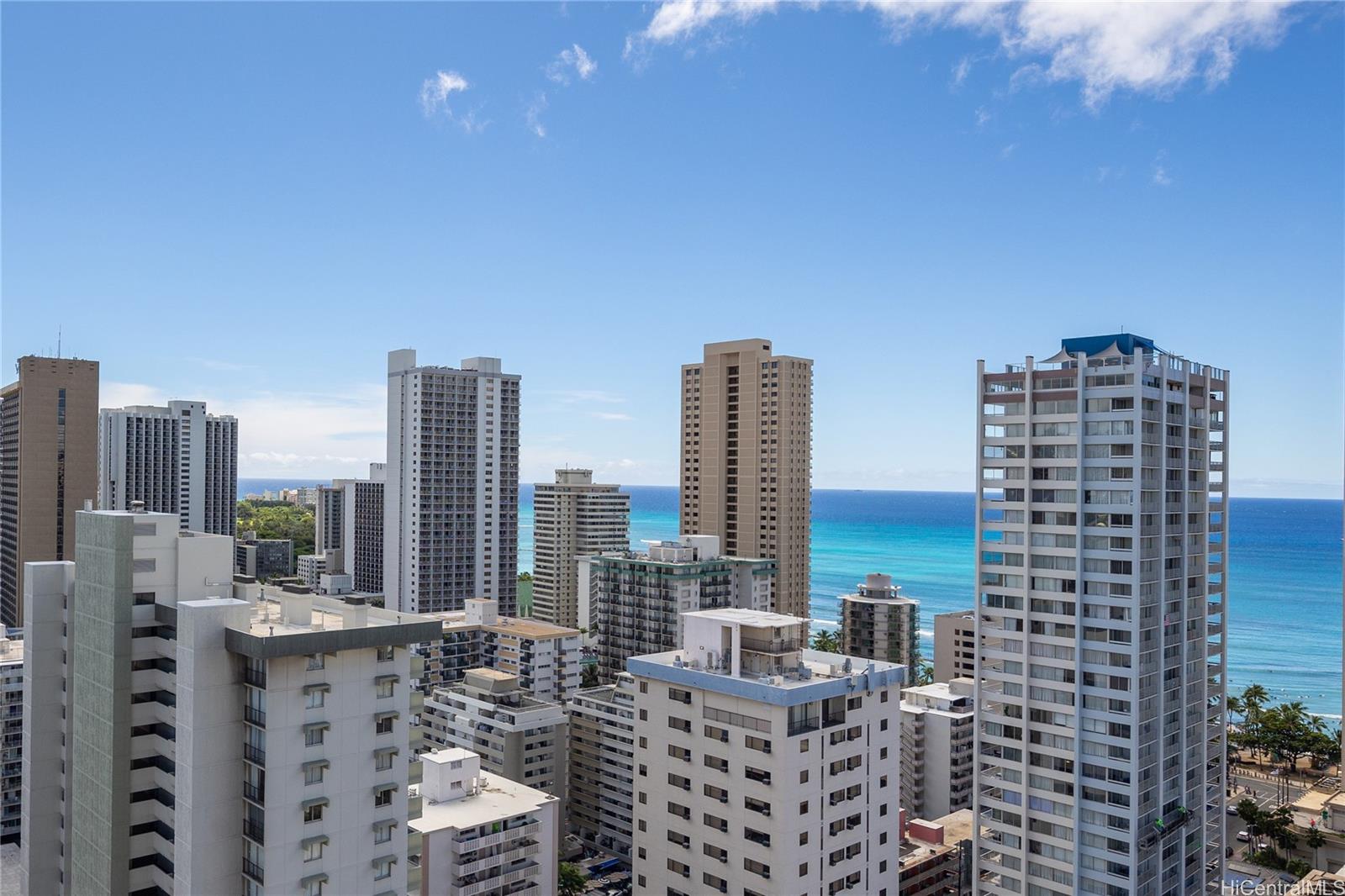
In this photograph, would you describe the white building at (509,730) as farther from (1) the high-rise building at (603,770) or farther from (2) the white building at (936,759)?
(2) the white building at (936,759)

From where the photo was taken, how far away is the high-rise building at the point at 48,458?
98.8 meters

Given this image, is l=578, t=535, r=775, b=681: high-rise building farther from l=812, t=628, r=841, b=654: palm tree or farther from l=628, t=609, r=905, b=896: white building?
l=628, t=609, r=905, b=896: white building

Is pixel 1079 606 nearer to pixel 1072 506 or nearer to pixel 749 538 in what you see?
pixel 1072 506

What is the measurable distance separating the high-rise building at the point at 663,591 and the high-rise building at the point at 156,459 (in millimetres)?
77811

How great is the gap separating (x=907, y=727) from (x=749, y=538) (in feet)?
133

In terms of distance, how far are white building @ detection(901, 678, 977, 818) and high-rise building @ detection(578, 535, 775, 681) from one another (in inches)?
864

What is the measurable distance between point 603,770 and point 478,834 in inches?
869

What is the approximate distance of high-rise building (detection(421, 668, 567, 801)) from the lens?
6216 centimetres

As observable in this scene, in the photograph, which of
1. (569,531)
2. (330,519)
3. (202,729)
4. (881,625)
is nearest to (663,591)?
(881,625)

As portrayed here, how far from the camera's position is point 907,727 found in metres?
65.1

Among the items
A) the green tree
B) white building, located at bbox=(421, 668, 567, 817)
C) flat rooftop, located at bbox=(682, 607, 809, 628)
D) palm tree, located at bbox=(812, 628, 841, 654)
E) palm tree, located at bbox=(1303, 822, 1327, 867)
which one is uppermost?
flat rooftop, located at bbox=(682, 607, 809, 628)

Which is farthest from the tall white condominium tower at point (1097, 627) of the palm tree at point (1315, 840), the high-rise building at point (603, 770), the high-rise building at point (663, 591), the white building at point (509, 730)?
the high-rise building at point (663, 591)

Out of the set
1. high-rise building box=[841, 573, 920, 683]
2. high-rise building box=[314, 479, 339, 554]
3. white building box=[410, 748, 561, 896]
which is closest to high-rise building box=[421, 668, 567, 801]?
white building box=[410, 748, 561, 896]

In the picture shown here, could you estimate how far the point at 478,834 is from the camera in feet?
143
